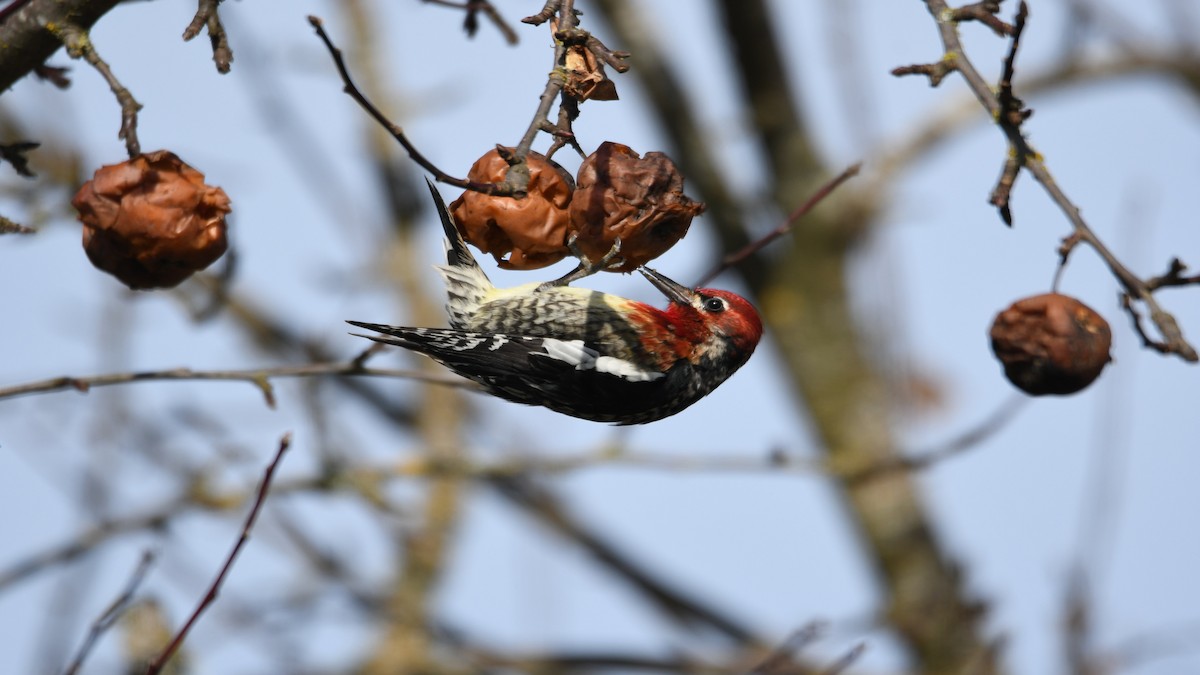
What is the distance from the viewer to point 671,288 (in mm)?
3809

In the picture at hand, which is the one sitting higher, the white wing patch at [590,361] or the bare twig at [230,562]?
the white wing patch at [590,361]

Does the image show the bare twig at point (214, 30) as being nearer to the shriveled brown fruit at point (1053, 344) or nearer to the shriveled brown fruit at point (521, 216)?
the shriveled brown fruit at point (521, 216)

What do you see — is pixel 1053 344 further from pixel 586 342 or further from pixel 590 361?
pixel 586 342

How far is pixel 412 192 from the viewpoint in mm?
8281

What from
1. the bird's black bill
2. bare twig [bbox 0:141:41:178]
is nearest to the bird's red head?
the bird's black bill

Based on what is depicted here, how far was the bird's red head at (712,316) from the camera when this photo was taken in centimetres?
383

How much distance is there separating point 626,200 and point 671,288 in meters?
1.22

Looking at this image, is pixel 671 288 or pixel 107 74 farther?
pixel 671 288

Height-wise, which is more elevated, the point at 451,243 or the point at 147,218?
the point at 451,243

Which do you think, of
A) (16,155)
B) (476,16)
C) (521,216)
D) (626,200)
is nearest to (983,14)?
(626,200)

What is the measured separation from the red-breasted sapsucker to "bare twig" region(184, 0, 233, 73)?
85 centimetres

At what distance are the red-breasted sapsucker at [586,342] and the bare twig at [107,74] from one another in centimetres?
84

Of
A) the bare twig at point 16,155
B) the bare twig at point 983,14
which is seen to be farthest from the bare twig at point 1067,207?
the bare twig at point 16,155

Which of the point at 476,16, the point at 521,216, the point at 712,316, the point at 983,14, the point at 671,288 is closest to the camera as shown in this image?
the point at 983,14
